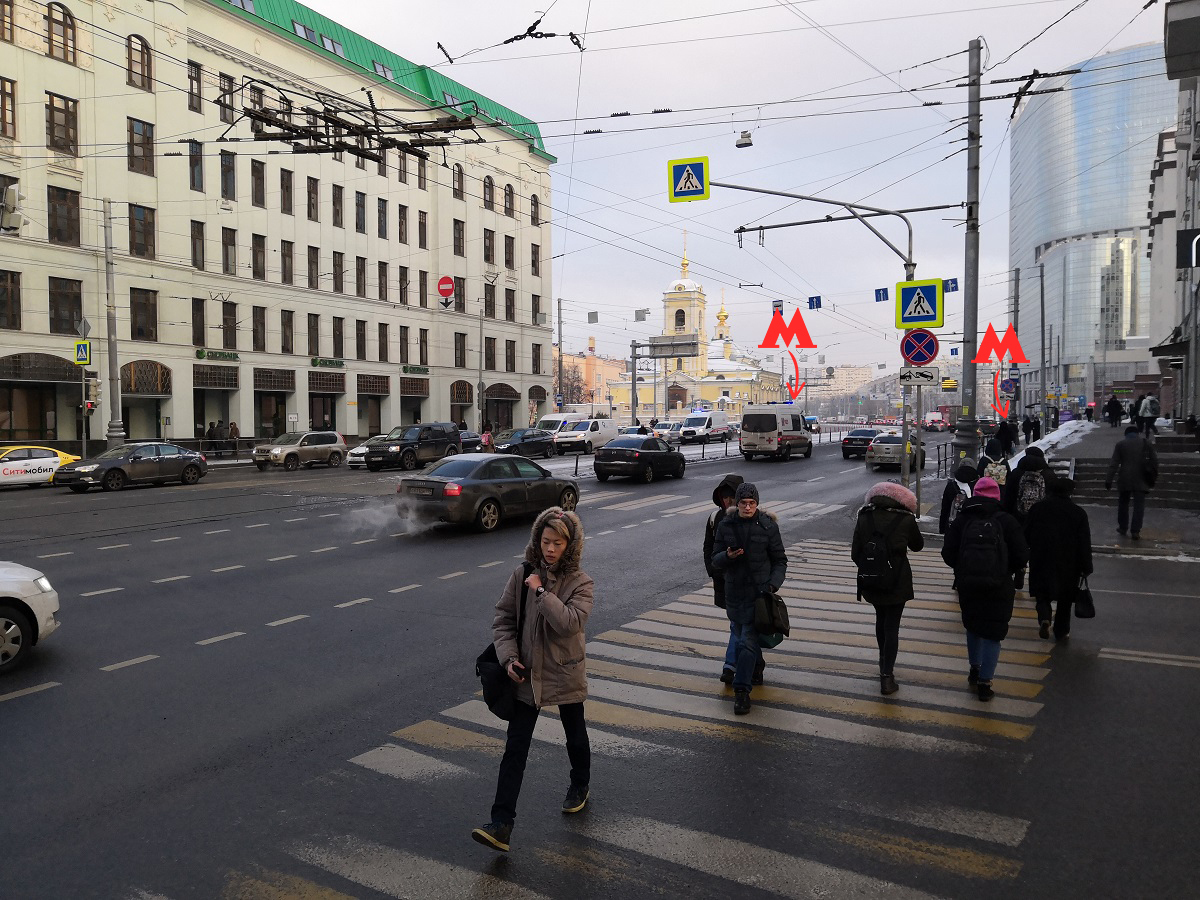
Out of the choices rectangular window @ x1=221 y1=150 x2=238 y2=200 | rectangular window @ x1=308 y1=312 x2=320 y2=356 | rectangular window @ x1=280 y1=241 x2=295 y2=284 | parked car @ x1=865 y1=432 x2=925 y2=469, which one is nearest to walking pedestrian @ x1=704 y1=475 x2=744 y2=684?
parked car @ x1=865 y1=432 x2=925 y2=469

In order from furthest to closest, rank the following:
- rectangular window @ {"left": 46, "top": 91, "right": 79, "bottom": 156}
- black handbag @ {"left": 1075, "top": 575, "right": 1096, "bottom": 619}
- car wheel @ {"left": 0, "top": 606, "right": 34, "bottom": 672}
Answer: rectangular window @ {"left": 46, "top": 91, "right": 79, "bottom": 156} → black handbag @ {"left": 1075, "top": 575, "right": 1096, "bottom": 619} → car wheel @ {"left": 0, "top": 606, "right": 34, "bottom": 672}

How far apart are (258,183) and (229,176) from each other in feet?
6.81

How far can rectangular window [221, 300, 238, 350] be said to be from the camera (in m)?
40.2

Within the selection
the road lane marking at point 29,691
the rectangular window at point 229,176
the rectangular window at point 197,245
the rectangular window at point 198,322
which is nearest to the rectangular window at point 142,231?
the rectangular window at point 197,245

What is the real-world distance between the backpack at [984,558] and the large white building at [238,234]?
17.3m

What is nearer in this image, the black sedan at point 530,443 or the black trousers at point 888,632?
the black trousers at point 888,632

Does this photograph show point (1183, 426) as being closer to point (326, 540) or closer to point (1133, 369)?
point (326, 540)

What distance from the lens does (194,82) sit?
3781cm

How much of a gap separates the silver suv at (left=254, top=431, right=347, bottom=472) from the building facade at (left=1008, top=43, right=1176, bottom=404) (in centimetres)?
9026

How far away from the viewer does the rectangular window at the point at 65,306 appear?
3322cm

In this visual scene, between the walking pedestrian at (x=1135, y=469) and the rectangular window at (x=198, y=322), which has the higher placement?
the rectangular window at (x=198, y=322)

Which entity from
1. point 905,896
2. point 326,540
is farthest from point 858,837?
point 326,540

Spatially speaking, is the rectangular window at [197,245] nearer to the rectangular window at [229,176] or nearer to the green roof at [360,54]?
the rectangular window at [229,176]

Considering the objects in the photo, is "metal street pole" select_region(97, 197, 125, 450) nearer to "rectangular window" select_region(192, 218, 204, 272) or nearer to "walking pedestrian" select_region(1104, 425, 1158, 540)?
"rectangular window" select_region(192, 218, 204, 272)
